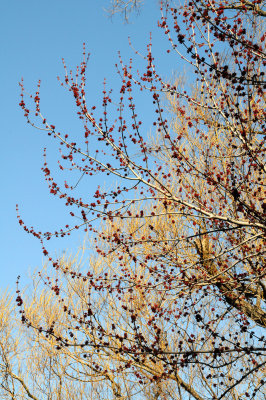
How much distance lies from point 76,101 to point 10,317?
950 centimetres

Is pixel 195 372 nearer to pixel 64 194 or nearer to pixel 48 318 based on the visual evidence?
pixel 48 318

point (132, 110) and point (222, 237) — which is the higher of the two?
point (222, 237)

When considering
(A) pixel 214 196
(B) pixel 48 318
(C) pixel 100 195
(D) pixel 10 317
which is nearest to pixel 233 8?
(A) pixel 214 196

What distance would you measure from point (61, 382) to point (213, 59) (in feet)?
29.8

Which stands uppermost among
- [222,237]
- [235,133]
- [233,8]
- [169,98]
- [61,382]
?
[169,98]

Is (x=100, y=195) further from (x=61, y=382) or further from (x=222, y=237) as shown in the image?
(x=61, y=382)

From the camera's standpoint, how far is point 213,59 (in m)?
4.32

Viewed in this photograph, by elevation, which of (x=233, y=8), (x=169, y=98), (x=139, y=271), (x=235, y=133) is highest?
(x=169, y=98)

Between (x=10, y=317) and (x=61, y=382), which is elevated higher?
(x=10, y=317)

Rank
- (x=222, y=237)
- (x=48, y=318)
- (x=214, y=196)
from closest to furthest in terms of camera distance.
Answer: (x=222, y=237) → (x=214, y=196) → (x=48, y=318)

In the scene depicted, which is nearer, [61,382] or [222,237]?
[222,237]

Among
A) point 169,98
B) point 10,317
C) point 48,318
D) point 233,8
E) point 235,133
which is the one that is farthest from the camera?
point 10,317

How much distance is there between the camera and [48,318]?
1097 cm

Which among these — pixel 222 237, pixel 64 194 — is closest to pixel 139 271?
pixel 222 237
